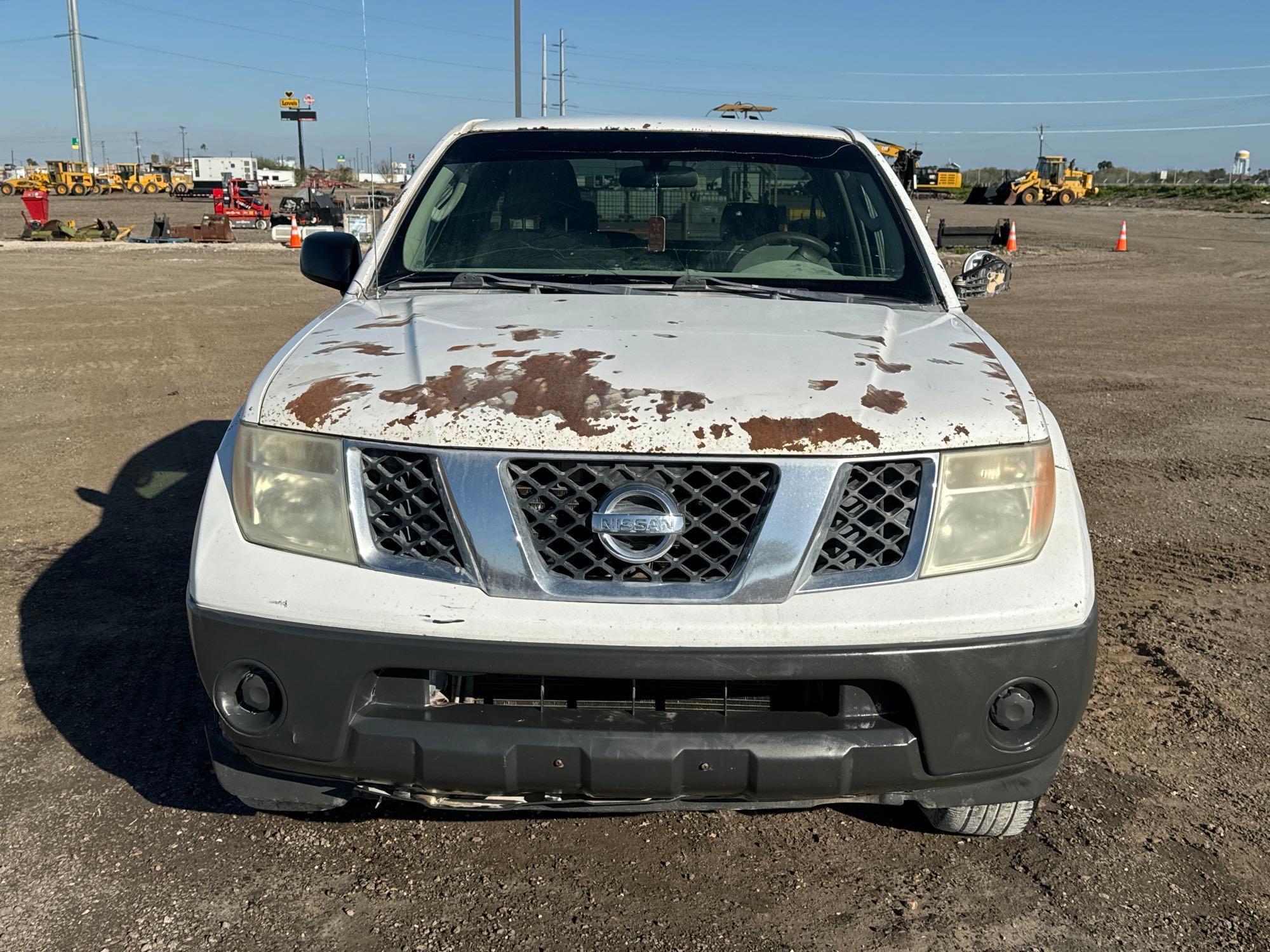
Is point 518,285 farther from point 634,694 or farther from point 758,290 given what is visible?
point 634,694

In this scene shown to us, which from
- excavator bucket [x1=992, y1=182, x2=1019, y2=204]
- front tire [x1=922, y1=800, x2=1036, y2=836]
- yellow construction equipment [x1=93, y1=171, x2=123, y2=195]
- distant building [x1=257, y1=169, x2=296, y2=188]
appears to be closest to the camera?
front tire [x1=922, y1=800, x2=1036, y2=836]

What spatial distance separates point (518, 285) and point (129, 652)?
6.61 ft

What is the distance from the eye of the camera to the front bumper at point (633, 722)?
2264 millimetres

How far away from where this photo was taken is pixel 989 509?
2.40 meters

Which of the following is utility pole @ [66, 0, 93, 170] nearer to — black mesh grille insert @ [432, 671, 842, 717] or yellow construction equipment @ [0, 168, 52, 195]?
yellow construction equipment @ [0, 168, 52, 195]

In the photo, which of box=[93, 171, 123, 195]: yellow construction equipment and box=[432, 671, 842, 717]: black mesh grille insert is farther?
box=[93, 171, 123, 195]: yellow construction equipment

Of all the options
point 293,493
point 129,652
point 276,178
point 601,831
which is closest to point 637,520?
point 293,493

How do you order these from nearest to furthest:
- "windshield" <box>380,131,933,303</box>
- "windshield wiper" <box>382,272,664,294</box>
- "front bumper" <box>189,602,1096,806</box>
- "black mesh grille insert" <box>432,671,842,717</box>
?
"front bumper" <box>189,602,1096,806</box> < "black mesh grille insert" <box>432,671,842,717</box> < "windshield wiper" <box>382,272,664,294</box> < "windshield" <box>380,131,933,303</box>

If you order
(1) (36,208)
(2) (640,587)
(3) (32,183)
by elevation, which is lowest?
(2) (640,587)

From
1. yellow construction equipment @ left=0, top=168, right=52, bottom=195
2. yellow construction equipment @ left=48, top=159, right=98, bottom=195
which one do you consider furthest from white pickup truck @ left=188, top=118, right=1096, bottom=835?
yellow construction equipment @ left=48, top=159, right=98, bottom=195

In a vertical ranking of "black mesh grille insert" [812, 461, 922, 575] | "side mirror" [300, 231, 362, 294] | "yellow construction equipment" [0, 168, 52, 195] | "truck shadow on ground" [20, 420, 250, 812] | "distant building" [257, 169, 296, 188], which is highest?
"distant building" [257, 169, 296, 188]

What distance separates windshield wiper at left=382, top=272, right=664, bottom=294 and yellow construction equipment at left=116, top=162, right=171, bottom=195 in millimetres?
75761

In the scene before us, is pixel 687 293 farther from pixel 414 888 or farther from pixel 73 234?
pixel 73 234

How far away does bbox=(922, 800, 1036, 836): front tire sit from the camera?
282 cm
